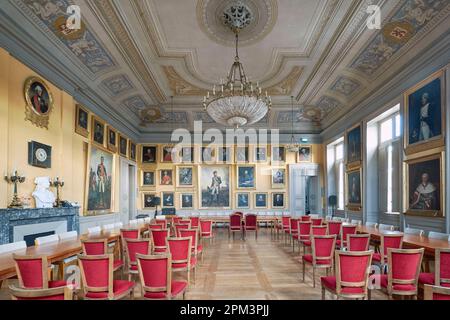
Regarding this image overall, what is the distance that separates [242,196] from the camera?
15.9 meters

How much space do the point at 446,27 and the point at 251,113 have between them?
4.47 m

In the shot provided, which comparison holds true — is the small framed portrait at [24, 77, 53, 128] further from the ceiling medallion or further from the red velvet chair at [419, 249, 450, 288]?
the red velvet chair at [419, 249, 450, 288]

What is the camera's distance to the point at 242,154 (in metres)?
15.9

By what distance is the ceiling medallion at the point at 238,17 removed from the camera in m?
6.87

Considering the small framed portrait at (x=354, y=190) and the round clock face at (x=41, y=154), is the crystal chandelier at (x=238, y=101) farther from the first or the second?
the small framed portrait at (x=354, y=190)

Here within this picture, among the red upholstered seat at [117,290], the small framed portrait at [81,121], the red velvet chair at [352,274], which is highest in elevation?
the small framed portrait at [81,121]

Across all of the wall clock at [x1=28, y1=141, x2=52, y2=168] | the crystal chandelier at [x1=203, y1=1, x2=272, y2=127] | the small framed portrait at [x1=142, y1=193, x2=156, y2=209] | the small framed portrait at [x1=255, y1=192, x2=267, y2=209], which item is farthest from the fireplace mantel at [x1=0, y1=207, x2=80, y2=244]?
the small framed portrait at [x1=255, y1=192, x2=267, y2=209]

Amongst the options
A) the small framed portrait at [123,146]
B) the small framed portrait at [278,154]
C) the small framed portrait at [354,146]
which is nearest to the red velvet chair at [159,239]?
the small framed portrait at [123,146]

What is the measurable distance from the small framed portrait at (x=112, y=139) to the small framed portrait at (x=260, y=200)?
25.3 feet

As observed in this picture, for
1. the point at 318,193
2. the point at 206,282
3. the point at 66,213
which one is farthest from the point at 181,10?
the point at 318,193

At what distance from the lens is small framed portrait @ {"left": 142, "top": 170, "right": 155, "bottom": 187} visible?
51.3ft

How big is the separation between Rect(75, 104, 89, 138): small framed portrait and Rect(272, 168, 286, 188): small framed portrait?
9.73 meters

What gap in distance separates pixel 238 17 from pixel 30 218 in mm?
6386

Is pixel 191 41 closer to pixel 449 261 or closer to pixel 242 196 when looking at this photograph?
pixel 449 261
